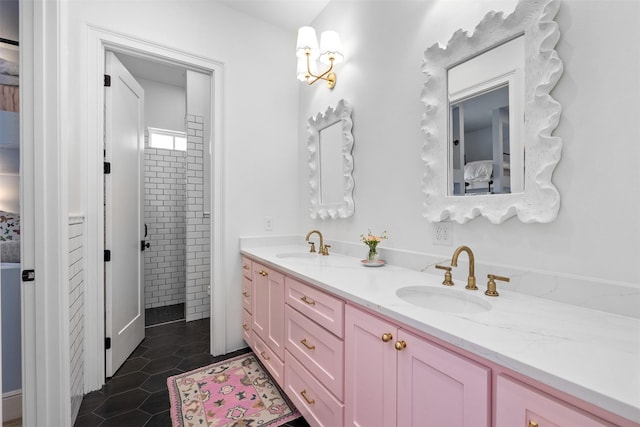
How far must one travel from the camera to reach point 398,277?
147 cm

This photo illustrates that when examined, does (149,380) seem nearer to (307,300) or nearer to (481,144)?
(307,300)

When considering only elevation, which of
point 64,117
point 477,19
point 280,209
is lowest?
point 280,209

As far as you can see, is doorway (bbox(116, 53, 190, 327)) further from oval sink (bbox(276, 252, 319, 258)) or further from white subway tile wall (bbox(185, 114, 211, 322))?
oval sink (bbox(276, 252, 319, 258))

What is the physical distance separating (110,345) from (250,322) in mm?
994

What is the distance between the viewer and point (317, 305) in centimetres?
143

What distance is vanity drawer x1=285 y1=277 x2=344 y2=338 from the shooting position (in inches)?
50.6

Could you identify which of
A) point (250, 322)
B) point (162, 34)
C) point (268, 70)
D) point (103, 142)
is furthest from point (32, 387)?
point (268, 70)

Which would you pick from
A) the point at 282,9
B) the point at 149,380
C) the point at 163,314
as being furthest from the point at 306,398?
the point at 282,9

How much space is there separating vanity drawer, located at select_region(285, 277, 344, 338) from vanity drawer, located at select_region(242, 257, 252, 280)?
709 millimetres

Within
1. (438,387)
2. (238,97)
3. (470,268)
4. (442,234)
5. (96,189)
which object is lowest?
(438,387)

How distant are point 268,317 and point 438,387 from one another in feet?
4.41

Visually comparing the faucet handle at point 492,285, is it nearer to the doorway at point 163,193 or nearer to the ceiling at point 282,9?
the ceiling at point 282,9

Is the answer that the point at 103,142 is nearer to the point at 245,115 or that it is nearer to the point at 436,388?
the point at 245,115

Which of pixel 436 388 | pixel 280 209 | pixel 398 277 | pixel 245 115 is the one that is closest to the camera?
pixel 436 388
